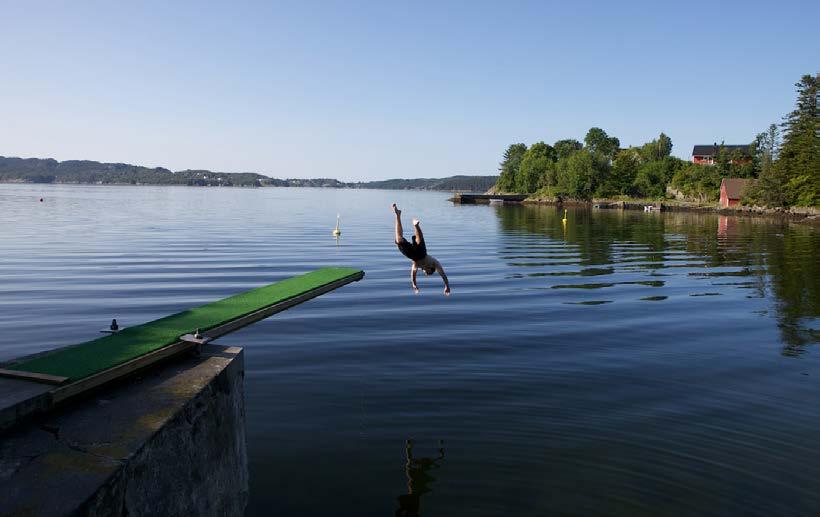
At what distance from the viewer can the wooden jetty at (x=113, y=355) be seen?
6.70 m

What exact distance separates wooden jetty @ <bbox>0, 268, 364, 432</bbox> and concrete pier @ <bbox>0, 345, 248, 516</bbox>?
22cm

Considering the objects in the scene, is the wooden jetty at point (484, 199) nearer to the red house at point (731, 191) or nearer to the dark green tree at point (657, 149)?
the dark green tree at point (657, 149)

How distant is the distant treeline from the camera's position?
10494 centimetres

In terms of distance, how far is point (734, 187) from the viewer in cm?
12144

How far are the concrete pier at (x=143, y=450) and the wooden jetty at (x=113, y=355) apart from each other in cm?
22

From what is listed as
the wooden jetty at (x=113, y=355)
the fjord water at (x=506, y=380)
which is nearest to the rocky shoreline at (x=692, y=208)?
the fjord water at (x=506, y=380)

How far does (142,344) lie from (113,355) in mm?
633

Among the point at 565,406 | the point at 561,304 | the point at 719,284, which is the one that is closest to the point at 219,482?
the point at 565,406

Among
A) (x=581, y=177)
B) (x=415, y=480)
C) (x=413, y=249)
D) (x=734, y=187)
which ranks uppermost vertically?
(x=581, y=177)

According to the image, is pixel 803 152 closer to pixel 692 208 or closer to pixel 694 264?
pixel 692 208

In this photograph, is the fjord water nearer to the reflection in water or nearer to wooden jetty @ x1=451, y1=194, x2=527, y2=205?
the reflection in water

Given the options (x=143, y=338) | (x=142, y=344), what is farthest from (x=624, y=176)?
(x=142, y=344)

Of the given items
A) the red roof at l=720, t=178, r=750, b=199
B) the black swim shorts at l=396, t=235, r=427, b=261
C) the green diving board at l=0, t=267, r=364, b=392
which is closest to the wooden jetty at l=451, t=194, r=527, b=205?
the red roof at l=720, t=178, r=750, b=199

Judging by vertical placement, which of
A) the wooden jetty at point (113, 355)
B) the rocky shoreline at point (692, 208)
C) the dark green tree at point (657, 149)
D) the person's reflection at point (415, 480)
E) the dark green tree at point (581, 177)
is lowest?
the person's reflection at point (415, 480)
